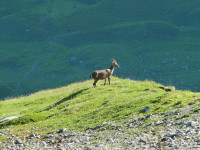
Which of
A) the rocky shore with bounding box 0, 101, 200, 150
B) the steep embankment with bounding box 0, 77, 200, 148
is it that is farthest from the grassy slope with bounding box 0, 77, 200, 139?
the rocky shore with bounding box 0, 101, 200, 150

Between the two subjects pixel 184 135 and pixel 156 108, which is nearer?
pixel 184 135

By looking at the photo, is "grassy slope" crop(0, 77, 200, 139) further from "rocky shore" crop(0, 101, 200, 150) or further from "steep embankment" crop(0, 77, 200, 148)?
"rocky shore" crop(0, 101, 200, 150)

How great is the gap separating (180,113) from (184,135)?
4.44m

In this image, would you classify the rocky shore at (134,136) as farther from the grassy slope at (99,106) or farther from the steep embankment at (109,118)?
the grassy slope at (99,106)

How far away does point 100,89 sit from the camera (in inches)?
1446

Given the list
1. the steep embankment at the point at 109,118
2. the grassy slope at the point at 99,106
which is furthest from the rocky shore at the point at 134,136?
the grassy slope at the point at 99,106

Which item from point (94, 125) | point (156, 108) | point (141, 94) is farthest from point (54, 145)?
point (141, 94)

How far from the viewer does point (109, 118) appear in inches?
953

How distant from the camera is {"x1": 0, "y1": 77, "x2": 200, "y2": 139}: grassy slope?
2427 cm

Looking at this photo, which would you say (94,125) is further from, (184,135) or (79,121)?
(184,135)

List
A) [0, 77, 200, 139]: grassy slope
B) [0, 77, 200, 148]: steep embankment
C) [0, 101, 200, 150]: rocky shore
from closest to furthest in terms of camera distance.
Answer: [0, 101, 200, 150]: rocky shore → [0, 77, 200, 148]: steep embankment → [0, 77, 200, 139]: grassy slope

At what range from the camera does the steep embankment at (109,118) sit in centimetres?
1911

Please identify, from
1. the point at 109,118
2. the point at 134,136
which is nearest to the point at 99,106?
the point at 109,118

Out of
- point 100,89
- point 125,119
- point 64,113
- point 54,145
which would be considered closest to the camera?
point 54,145
